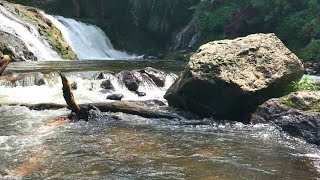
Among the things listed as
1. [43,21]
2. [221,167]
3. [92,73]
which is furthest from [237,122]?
[43,21]

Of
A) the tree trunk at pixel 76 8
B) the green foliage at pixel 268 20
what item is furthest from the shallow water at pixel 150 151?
the tree trunk at pixel 76 8

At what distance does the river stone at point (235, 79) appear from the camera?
11.1 metres

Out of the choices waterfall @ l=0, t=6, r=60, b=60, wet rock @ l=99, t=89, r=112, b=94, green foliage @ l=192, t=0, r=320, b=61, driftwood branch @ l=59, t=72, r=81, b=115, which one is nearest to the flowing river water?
driftwood branch @ l=59, t=72, r=81, b=115

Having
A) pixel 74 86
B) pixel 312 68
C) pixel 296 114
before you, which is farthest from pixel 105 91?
pixel 312 68

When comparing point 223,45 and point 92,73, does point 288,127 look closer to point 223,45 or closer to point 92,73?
point 223,45

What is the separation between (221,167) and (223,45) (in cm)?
610

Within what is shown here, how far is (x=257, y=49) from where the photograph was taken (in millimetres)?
12078

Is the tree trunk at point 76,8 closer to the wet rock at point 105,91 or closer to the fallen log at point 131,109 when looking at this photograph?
the wet rock at point 105,91

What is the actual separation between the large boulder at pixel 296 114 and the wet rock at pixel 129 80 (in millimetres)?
6510

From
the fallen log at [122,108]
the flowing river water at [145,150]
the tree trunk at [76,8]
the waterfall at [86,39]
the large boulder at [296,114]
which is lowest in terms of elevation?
the waterfall at [86,39]

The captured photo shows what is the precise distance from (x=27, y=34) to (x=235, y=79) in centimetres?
2147

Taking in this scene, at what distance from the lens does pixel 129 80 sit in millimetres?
16484

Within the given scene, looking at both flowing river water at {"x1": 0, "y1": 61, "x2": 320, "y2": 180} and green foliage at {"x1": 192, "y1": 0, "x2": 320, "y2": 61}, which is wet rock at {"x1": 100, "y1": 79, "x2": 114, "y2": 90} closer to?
flowing river water at {"x1": 0, "y1": 61, "x2": 320, "y2": 180}

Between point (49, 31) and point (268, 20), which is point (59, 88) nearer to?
point (268, 20)
